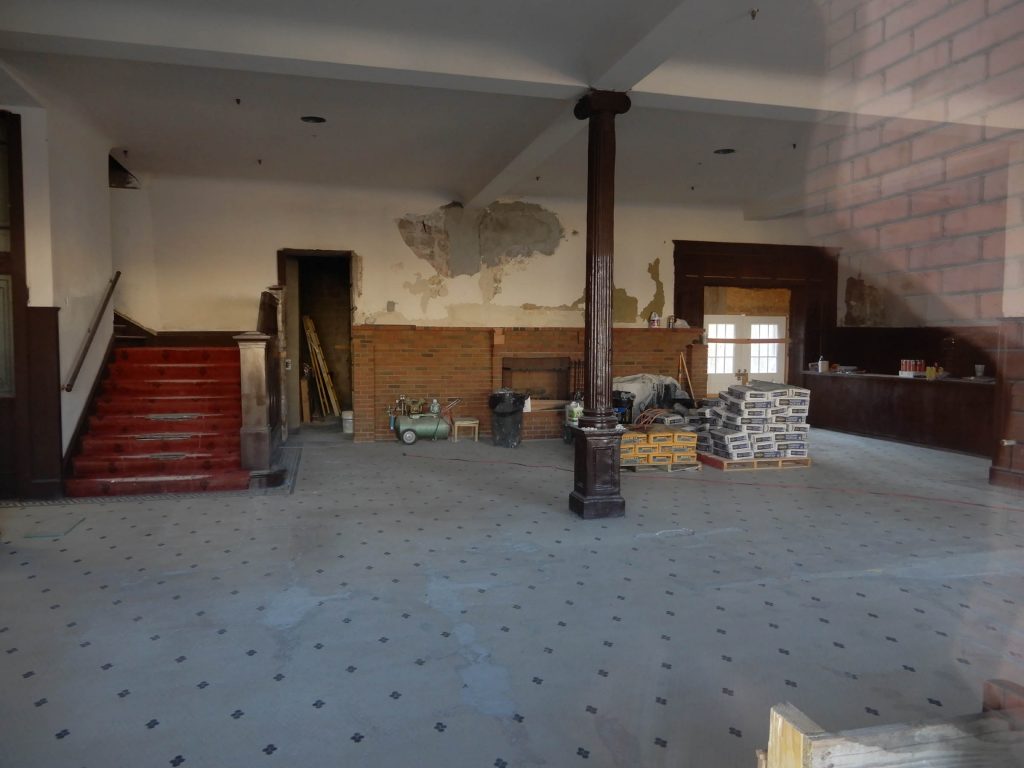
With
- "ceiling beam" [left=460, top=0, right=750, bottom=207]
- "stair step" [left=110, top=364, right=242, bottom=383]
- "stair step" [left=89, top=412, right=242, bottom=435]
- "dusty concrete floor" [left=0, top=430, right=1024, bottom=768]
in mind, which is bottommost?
"dusty concrete floor" [left=0, top=430, right=1024, bottom=768]

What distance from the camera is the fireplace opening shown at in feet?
32.8

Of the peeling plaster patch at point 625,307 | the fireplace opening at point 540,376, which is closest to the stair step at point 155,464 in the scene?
the fireplace opening at point 540,376

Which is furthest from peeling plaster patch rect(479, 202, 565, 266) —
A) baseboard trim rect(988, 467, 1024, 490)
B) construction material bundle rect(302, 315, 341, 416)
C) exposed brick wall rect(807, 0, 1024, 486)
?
exposed brick wall rect(807, 0, 1024, 486)

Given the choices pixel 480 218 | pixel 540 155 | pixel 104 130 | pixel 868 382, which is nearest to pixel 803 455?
pixel 868 382

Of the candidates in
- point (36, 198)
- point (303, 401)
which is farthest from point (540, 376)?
point (36, 198)

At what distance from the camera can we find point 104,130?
22.4 ft

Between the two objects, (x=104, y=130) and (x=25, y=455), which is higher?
(x=104, y=130)

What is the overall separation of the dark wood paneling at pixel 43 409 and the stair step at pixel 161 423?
29.0 inches

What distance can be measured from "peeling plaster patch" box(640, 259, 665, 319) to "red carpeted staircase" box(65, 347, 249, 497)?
19.5 ft

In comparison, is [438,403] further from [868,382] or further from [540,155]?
[868,382]

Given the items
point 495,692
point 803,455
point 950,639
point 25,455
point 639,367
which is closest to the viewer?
point 495,692

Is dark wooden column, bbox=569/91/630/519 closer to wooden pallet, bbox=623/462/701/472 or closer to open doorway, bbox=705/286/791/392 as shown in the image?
wooden pallet, bbox=623/462/701/472

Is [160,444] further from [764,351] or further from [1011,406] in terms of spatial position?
[764,351]

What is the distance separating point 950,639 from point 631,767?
1.93 meters
